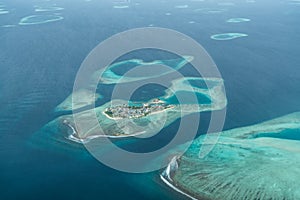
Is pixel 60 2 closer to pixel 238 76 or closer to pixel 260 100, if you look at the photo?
pixel 238 76

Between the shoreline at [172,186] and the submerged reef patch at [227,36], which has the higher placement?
the submerged reef patch at [227,36]

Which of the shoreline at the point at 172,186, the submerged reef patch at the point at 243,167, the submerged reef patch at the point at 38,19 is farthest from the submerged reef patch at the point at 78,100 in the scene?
the submerged reef patch at the point at 38,19

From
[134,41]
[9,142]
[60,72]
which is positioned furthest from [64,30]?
[9,142]

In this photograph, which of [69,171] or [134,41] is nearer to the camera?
[69,171]

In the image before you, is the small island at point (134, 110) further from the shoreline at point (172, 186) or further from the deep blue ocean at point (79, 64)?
the shoreline at point (172, 186)

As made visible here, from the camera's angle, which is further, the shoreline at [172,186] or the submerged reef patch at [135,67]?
the submerged reef patch at [135,67]

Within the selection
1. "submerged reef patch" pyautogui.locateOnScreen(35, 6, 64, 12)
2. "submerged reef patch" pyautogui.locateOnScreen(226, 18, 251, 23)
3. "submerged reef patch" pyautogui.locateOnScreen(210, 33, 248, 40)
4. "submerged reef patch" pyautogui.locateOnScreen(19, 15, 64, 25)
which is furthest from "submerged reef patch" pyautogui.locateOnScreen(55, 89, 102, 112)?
"submerged reef patch" pyautogui.locateOnScreen(35, 6, 64, 12)

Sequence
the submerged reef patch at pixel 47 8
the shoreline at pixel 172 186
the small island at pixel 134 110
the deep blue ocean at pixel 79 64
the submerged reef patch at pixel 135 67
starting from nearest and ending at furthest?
1. the shoreline at pixel 172 186
2. the deep blue ocean at pixel 79 64
3. the small island at pixel 134 110
4. the submerged reef patch at pixel 135 67
5. the submerged reef patch at pixel 47 8
